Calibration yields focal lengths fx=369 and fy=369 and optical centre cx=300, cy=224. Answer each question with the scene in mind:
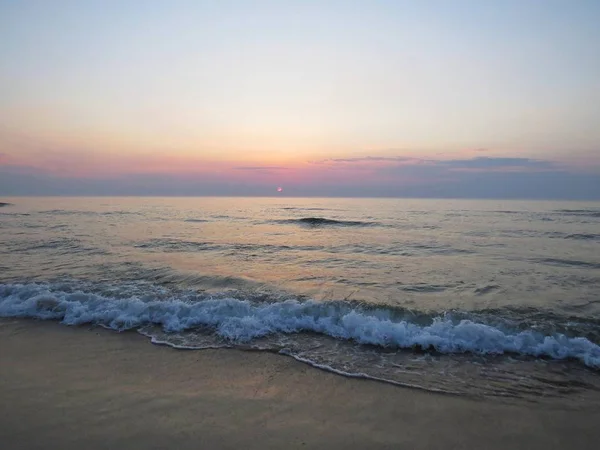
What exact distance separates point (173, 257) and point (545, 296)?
45.8 feet

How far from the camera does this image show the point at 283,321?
824 centimetres

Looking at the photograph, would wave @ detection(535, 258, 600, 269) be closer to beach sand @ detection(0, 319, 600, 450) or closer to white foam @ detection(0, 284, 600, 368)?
white foam @ detection(0, 284, 600, 368)

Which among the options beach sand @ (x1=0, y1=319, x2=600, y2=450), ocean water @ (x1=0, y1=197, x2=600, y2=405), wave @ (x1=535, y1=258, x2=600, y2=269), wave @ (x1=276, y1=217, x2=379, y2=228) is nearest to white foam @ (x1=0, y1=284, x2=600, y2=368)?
ocean water @ (x1=0, y1=197, x2=600, y2=405)

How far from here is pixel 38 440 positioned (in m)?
3.88

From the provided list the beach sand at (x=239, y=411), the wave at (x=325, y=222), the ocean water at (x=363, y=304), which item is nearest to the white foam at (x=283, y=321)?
the ocean water at (x=363, y=304)

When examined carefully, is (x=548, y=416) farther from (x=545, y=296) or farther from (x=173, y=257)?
(x=173, y=257)

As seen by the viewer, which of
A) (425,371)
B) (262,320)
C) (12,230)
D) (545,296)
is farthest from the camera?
(12,230)

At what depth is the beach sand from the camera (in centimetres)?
396

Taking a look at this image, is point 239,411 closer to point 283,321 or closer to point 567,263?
point 283,321

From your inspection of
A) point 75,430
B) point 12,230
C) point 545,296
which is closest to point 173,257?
point 75,430

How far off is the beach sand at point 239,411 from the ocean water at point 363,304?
1.84ft

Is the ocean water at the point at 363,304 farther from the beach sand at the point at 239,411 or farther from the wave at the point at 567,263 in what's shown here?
the beach sand at the point at 239,411

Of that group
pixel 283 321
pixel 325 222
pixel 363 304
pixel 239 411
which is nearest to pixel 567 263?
pixel 363 304

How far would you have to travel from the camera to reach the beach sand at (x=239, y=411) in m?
3.96
